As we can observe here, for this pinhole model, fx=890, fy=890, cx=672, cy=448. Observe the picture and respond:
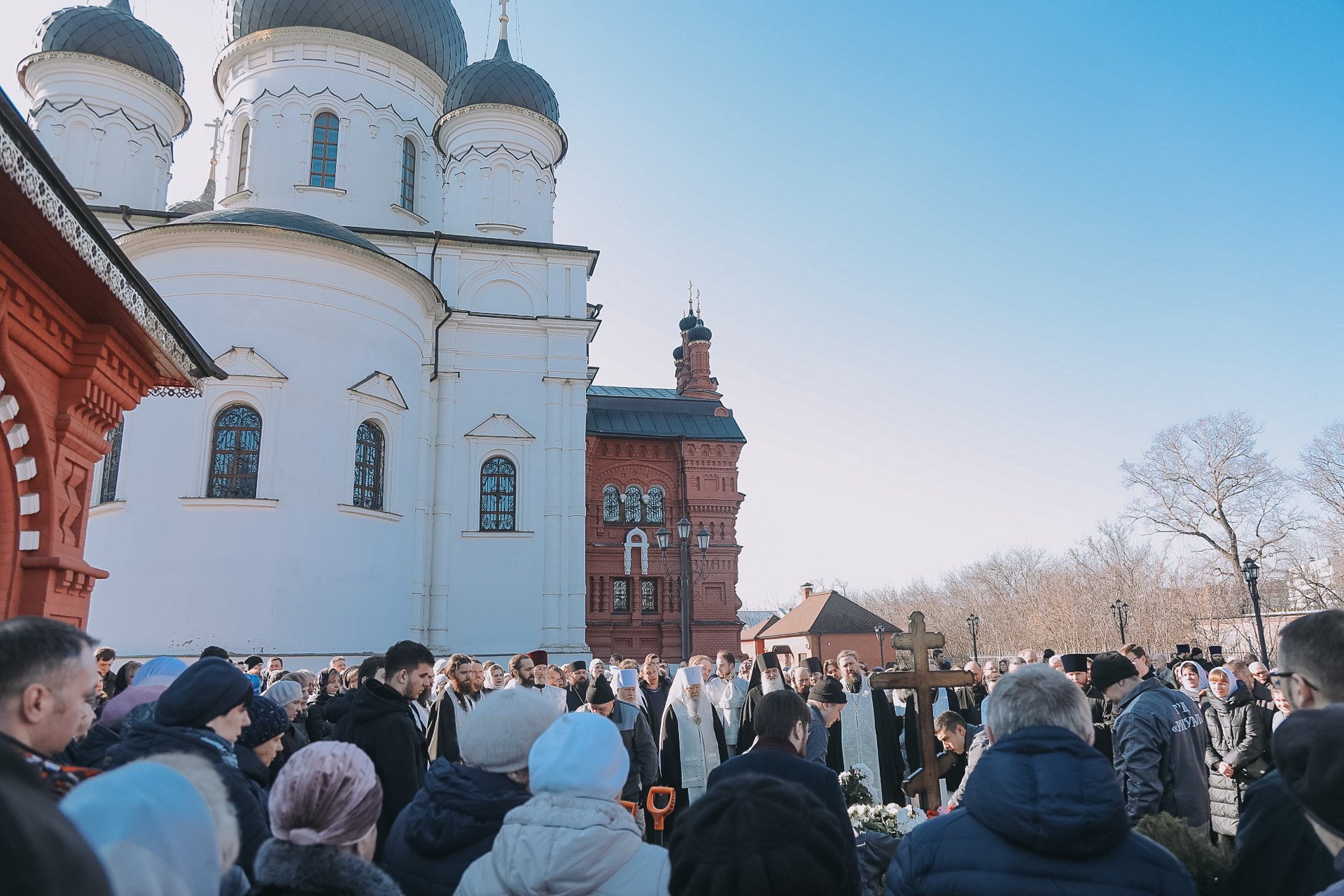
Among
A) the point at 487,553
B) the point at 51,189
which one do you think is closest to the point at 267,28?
the point at 487,553

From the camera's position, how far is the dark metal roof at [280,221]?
1991cm

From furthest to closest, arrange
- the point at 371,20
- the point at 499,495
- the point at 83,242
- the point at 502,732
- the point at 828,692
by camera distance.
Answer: the point at 371,20 < the point at 499,495 < the point at 828,692 < the point at 83,242 < the point at 502,732

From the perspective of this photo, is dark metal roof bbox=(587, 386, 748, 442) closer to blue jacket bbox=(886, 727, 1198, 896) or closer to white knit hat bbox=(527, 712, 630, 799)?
white knit hat bbox=(527, 712, 630, 799)

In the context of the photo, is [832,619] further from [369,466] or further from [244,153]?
[244,153]

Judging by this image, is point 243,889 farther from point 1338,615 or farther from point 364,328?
point 364,328

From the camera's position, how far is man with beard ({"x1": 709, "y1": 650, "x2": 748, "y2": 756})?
31.8 feet

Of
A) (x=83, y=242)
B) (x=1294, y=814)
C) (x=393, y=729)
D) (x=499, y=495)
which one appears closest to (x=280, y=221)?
(x=499, y=495)

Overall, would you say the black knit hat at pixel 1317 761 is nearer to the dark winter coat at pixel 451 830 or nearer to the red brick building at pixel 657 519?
the dark winter coat at pixel 451 830

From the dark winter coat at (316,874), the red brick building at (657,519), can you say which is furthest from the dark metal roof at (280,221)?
the dark winter coat at (316,874)

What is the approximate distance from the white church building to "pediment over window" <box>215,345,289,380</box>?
0.20 ft

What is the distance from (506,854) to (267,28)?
2891 cm

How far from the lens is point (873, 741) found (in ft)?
30.6

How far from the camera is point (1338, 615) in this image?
2.73 meters

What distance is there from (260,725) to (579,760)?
2083 millimetres
